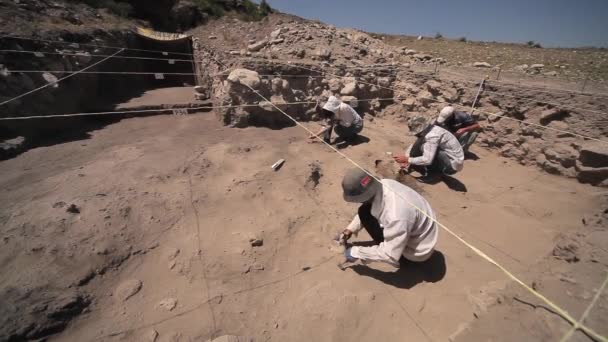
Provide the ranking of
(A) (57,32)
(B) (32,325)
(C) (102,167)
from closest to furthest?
(B) (32,325) → (C) (102,167) → (A) (57,32)

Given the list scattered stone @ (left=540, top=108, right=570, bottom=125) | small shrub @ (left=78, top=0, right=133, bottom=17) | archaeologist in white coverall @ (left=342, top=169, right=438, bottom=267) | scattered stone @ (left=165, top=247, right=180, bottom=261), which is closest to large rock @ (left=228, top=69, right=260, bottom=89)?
scattered stone @ (left=165, top=247, right=180, bottom=261)

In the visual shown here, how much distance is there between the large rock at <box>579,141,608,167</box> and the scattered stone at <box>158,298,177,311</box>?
19.9 feet

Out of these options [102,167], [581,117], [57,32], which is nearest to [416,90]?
[581,117]

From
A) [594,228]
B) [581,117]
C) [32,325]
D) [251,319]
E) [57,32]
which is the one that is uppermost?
[57,32]

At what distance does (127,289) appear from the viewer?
2461 mm

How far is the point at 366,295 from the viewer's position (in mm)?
2400

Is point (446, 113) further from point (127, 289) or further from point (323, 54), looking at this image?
point (127, 289)

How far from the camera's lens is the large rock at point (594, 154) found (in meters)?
4.07

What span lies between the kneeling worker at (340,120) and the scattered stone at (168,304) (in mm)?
3700

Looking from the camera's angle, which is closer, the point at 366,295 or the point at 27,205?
the point at 366,295

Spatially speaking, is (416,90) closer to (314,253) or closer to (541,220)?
(541,220)

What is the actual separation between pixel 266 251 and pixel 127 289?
133cm

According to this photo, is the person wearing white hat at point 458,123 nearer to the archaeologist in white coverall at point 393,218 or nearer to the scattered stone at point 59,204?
the archaeologist in white coverall at point 393,218

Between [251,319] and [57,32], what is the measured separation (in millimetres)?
8885
